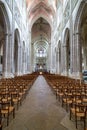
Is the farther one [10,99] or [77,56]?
[77,56]

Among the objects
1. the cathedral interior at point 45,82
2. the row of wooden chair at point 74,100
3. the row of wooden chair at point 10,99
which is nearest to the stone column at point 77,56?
the cathedral interior at point 45,82

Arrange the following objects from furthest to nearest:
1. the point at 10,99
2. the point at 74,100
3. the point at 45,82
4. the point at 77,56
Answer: the point at 45,82 → the point at 77,56 → the point at 10,99 → the point at 74,100

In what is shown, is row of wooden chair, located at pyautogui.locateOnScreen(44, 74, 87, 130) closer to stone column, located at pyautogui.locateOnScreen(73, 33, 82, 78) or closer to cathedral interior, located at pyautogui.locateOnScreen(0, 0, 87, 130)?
cathedral interior, located at pyautogui.locateOnScreen(0, 0, 87, 130)

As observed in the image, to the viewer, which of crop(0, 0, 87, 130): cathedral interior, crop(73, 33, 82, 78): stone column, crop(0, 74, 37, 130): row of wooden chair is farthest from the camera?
crop(73, 33, 82, 78): stone column

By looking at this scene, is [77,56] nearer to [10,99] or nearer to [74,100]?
[74,100]

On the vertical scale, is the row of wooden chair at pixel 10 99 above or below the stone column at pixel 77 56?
below

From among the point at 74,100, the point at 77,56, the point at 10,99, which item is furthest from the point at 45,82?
the point at 74,100

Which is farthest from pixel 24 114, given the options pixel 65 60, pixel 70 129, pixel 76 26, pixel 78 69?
pixel 65 60

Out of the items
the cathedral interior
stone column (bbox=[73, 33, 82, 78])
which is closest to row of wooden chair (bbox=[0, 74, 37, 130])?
the cathedral interior

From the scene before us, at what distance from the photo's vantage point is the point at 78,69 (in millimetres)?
21109

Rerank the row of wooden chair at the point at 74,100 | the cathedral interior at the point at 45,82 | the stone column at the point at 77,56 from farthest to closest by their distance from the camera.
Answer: the stone column at the point at 77,56 < the cathedral interior at the point at 45,82 < the row of wooden chair at the point at 74,100

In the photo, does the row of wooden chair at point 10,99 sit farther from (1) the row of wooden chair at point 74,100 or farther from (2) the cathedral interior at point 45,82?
(1) the row of wooden chair at point 74,100

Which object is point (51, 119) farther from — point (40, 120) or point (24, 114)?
point (24, 114)

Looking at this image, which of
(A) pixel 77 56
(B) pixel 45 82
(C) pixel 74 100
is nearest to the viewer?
(C) pixel 74 100
